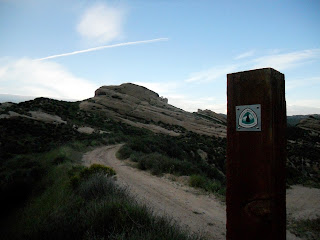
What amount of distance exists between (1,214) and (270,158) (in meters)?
10.8

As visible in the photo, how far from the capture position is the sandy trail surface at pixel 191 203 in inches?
224

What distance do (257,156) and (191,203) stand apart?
6.16 m

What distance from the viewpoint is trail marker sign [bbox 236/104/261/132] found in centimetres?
172

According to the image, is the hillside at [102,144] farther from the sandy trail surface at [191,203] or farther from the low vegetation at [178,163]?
the sandy trail surface at [191,203]

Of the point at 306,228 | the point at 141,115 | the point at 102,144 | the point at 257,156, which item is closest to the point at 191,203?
the point at 306,228

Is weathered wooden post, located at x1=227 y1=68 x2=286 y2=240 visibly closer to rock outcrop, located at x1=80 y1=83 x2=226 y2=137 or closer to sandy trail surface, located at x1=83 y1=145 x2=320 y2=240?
sandy trail surface, located at x1=83 y1=145 x2=320 y2=240

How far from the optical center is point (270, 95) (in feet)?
5.49

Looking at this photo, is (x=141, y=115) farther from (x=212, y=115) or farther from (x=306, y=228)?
(x=306, y=228)

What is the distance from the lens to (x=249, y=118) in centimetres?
175

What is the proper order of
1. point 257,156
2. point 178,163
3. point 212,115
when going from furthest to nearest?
1. point 212,115
2. point 178,163
3. point 257,156

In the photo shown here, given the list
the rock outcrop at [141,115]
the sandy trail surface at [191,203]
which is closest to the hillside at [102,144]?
the rock outcrop at [141,115]

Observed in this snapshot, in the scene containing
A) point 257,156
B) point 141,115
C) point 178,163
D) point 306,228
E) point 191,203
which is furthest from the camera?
point 141,115

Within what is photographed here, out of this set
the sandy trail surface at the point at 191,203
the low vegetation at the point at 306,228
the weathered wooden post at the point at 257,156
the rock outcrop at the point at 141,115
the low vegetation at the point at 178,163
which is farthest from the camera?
the rock outcrop at the point at 141,115

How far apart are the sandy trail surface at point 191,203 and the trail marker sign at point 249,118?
293cm
